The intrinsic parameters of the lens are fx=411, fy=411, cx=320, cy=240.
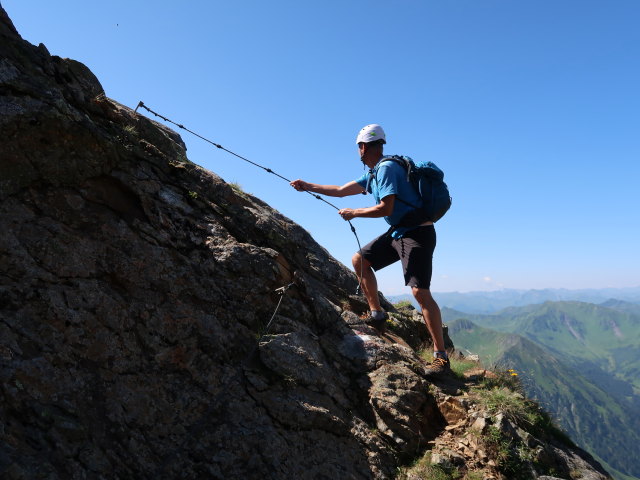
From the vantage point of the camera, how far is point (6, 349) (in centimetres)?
529

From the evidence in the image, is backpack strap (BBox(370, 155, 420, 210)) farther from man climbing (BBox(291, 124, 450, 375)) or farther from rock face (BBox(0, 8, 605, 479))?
rock face (BBox(0, 8, 605, 479))

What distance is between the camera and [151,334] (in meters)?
6.71

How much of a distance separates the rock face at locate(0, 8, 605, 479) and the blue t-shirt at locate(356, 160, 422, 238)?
105 inches

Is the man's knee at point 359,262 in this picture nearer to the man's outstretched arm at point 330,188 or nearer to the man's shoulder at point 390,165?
the man's outstretched arm at point 330,188

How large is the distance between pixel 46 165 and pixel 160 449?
201 inches

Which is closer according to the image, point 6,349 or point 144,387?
point 6,349

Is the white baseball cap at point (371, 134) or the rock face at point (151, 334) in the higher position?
the white baseball cap at point (371, 134)

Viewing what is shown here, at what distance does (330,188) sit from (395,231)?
200 cm

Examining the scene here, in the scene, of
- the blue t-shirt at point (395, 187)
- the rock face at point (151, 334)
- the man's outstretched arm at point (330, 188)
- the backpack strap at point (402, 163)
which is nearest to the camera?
the rock face at point (151, 334)

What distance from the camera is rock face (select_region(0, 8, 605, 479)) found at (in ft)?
18.0

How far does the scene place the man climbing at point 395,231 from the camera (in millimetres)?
8641

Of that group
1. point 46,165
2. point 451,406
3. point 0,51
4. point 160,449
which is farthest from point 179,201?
point 451,406

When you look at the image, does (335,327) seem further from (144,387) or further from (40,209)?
(40,209)

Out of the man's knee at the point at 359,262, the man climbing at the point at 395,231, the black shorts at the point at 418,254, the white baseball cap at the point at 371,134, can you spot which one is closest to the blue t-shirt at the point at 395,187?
the man climbing at the point at 395,231
